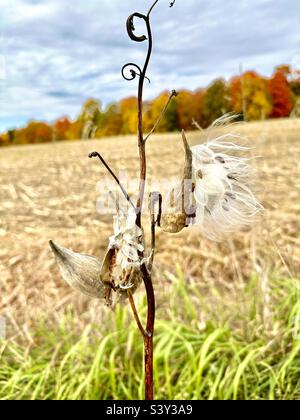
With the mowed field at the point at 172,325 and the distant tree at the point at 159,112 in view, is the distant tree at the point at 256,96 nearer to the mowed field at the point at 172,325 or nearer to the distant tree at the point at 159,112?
the mowed field at the point at 172,325

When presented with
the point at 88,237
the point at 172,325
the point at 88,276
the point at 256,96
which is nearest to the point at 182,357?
the point at 172,325

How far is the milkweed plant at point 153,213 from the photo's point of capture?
0.26 metres

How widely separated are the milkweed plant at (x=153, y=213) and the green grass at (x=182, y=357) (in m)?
0.88

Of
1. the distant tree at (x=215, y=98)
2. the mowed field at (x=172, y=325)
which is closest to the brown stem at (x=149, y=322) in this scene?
the distant tree at (x=215, y=98)

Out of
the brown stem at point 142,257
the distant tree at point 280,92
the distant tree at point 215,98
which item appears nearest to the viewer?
the brown stem at point 142,257

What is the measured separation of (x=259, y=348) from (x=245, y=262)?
0.61 m

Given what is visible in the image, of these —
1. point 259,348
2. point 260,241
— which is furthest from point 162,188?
point 260,241

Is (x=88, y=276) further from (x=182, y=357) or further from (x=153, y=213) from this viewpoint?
(x=182, y=357)

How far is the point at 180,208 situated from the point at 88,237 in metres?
1.78

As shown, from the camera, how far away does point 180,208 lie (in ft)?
0.93

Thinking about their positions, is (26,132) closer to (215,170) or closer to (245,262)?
(215,170)

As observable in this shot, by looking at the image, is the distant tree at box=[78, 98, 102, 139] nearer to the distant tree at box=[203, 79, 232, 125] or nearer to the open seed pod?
the open seed pod

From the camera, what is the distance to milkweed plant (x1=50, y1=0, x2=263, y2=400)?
0.26 meters
